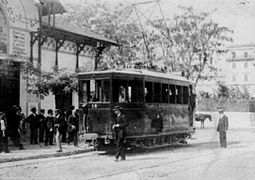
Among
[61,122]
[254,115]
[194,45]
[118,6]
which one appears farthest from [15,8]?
[254,115]

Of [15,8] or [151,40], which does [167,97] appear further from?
[151,40]

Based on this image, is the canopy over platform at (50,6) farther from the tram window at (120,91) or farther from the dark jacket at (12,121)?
the tram window at (120,91)

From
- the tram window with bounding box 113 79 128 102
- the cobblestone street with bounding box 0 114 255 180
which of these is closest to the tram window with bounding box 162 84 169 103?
the tram window with bounding box 113 79 128 102

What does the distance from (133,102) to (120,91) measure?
63cm

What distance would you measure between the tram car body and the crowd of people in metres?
1.18

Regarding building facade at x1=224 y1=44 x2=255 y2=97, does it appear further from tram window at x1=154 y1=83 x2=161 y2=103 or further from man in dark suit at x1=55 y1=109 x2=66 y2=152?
man in dark suit at x1=55 y1=109 x2=66 y2=152

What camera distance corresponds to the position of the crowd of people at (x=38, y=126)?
15.4 m

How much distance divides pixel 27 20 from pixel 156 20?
645 inches

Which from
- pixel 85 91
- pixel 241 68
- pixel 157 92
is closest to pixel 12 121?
pixel 85 91

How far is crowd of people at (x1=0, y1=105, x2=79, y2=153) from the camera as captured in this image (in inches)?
605

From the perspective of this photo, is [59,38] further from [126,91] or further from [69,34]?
[126,91]

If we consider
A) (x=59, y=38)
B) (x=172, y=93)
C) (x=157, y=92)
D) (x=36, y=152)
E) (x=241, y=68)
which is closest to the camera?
(x=36, y=152)

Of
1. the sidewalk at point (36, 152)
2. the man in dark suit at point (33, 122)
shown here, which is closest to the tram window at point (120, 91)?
the sidewalk at point (36, 152)

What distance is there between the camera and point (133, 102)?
15602 millimetres
